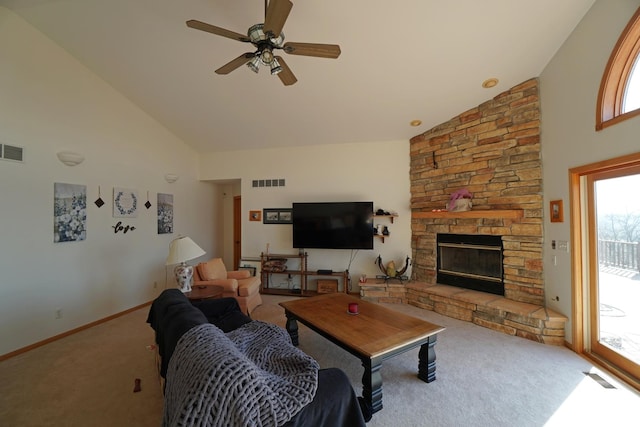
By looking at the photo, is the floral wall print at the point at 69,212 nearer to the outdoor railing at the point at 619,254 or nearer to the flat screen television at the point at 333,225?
the flat screen television at the point at 333,225

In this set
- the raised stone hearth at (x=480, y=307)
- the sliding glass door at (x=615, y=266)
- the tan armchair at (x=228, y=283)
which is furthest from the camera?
the tan armchair at (x=228, y=283)

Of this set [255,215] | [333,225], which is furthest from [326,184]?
[255,215]

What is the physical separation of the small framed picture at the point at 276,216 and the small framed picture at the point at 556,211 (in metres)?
4.01

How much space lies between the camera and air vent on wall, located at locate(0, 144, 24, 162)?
9.14 ft

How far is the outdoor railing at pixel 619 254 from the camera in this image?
229 centimetres

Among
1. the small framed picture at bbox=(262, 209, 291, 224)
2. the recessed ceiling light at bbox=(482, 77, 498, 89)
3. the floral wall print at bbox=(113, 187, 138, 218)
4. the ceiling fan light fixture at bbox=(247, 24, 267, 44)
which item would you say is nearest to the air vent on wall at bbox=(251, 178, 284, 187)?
the small framed picture at bbox=(262, 209, 291, 224)

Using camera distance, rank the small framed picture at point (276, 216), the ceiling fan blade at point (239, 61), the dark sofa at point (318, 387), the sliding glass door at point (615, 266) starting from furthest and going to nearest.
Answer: the small framed picture at point (276, 216), the sliding glass door at point (615, 266), the ceiling fan blade at point (239, 61), the dark sofa at point (318, 387)

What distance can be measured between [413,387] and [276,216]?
12.6 ft

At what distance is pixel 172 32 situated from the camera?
2.89 metres

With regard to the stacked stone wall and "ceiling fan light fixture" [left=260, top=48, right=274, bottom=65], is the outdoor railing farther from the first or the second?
"ceiling fan light fixture" [left=260, top=48, right=274, bottom=65]

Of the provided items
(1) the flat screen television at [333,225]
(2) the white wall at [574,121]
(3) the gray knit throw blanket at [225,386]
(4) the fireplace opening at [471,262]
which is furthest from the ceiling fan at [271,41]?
(4) the fireplace opening at [471,262]

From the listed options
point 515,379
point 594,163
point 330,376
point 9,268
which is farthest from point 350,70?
point 9,268

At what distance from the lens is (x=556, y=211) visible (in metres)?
3.03

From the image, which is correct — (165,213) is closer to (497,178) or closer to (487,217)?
(487,217)
